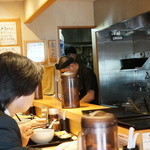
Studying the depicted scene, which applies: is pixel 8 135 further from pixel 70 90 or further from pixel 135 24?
pixel 135 24

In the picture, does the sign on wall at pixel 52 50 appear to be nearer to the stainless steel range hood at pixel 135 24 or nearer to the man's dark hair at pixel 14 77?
the stainless steel range hood at pixel 135 24

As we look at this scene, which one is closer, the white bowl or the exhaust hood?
the white bowl

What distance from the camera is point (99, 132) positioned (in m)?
1.25

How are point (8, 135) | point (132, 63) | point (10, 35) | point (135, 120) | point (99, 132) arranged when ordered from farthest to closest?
point (132, 63)
point (10, 35)
point (135, 120)
point (99, 132)
point (8, 135)

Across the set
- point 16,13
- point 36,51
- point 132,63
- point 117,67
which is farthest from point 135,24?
point 16,13

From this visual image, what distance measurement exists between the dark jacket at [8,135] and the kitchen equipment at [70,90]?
1.21 metres

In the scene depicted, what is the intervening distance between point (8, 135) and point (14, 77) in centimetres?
29

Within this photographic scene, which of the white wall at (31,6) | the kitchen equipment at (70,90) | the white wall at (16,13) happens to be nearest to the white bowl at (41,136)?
the kitchen equipment at (70,90)

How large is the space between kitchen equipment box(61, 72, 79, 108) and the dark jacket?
1.21m

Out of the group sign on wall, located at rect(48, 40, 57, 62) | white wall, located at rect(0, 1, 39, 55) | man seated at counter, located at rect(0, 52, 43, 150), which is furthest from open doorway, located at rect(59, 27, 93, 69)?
man seated at counter, located at rect(0, 52, 43, 150)

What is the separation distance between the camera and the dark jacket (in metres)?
1.08

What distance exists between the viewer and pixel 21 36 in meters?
4.92

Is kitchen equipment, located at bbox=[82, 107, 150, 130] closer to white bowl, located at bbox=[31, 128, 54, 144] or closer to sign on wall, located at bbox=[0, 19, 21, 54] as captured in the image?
white bowl, located at bbox=[31, 128, 54, 144]

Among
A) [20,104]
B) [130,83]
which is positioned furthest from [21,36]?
[20,104]
